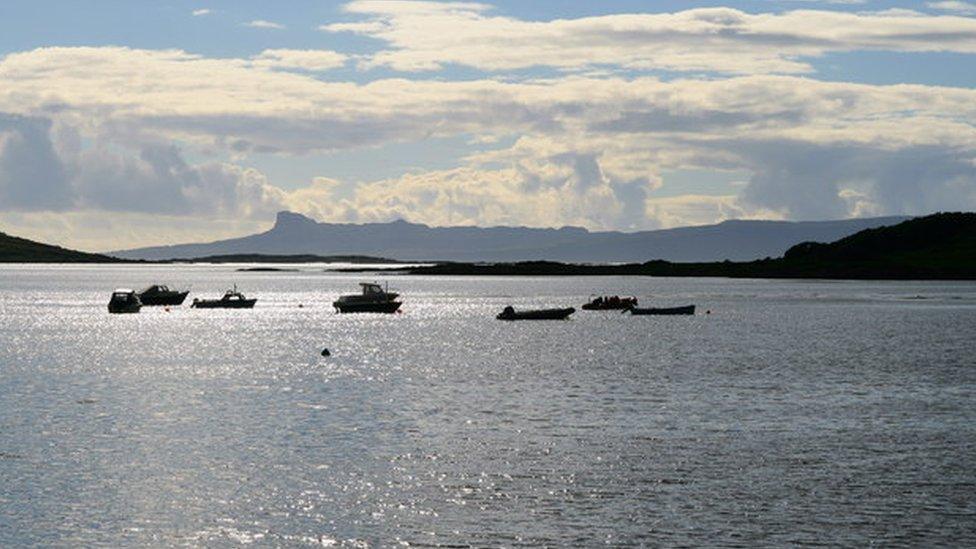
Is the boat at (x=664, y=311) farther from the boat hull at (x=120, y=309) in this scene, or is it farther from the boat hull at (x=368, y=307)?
the boat hull at (x=120, y=309)

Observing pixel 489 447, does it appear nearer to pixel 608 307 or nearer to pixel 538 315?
pixel 538 315

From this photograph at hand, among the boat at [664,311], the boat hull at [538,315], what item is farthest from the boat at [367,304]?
the boat at [664,311]

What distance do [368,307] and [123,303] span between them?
3304 centimetres

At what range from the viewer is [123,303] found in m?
184

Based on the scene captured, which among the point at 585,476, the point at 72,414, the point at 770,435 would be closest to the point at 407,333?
the point at 72,414

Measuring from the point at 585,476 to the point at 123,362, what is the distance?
62.8m

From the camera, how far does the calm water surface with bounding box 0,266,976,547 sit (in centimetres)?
4009

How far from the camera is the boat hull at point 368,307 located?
7160 inches

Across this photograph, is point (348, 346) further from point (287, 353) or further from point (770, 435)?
point (770, 435)

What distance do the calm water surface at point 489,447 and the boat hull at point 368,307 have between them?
66.1 m

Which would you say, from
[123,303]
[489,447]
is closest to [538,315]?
[123,303]

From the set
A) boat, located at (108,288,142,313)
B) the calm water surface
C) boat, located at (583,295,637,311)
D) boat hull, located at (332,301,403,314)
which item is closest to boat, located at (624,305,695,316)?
boat, located at (583,295,637,311)

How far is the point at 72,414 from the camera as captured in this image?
67.4 metres

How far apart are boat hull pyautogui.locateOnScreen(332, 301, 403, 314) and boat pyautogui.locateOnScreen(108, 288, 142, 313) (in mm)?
27699
